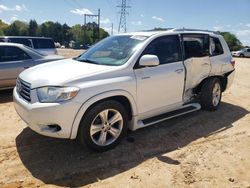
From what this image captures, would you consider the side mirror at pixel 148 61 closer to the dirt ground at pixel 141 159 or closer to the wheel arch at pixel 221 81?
the dirt ground at pixel 141 159

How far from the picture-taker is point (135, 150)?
15.1ft

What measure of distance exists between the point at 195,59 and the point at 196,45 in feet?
1.25

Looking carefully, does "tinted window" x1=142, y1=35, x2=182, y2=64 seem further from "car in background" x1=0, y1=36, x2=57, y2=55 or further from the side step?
Answer: "car in background" x1=0, y1=36, x2=57, y2=55

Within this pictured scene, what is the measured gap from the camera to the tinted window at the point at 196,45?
5.78 meters

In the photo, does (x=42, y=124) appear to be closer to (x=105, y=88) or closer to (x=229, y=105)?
(x=105, y=88)

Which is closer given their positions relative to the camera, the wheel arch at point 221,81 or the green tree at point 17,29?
the wheel arch at point 221,81

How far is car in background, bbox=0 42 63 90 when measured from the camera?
7.50 metres

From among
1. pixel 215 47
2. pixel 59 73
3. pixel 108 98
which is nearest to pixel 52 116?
pixel 59 73

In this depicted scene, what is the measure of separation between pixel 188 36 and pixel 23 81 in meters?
3.36

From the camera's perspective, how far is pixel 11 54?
7.78 metres

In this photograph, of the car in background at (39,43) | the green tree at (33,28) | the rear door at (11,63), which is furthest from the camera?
the green tree at (33,28)

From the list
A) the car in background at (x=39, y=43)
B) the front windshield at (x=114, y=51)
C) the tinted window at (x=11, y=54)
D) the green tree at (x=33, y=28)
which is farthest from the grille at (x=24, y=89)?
the green tree at (x=33, y=28)

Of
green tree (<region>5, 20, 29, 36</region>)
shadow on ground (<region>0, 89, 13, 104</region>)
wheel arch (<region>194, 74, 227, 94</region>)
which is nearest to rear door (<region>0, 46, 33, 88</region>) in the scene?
shadow on ground (<region>0, 89, 13, 104</region>)

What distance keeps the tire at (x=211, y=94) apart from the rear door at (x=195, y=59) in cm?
21
